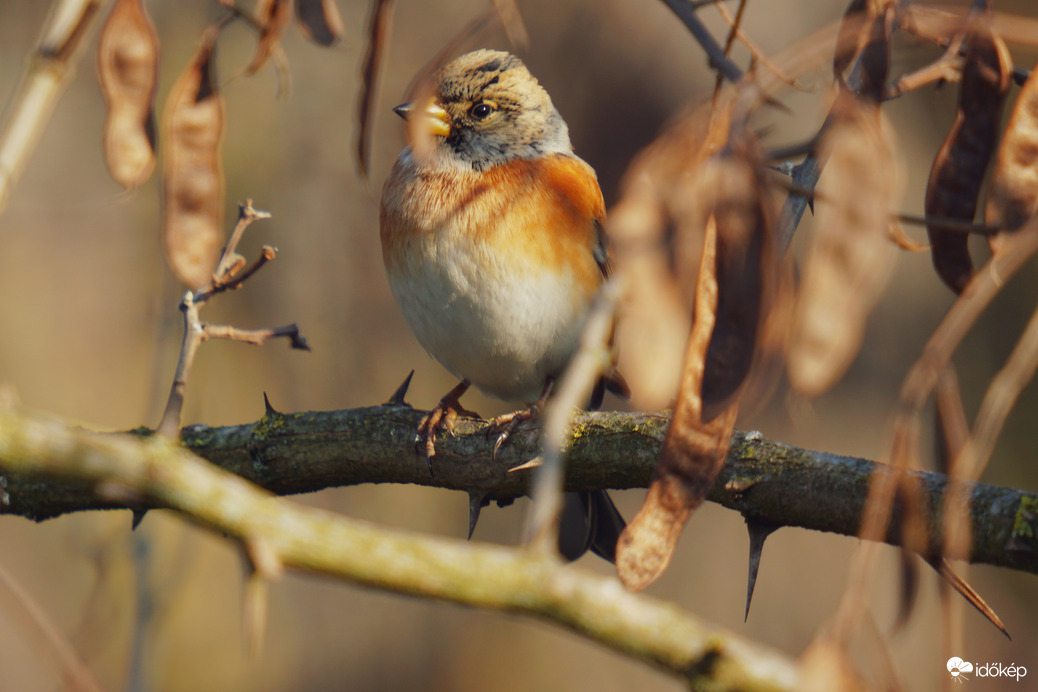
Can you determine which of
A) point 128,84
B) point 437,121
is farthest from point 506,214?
point 128,84

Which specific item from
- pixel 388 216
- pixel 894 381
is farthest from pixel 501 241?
pixel 894 381

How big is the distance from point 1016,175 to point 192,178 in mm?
1361

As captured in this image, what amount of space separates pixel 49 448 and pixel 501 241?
1990 mm

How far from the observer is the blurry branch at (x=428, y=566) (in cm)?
106

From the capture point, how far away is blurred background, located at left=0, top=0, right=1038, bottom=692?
5586 mm

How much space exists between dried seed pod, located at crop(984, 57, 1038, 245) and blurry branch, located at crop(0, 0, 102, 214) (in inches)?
55.0

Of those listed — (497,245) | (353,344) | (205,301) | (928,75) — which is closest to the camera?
(928,75)

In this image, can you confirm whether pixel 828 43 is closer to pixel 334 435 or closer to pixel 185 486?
pixel 185 486

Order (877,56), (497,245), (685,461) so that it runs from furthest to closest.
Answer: (497,245) → (877,56) → (685,461)

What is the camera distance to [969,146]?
1479 millimetres

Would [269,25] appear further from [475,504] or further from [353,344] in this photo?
[353,344]

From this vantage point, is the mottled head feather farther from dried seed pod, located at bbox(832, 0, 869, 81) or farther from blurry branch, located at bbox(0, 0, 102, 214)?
blurry branch, located at bbox(0, 0, 102, 214)

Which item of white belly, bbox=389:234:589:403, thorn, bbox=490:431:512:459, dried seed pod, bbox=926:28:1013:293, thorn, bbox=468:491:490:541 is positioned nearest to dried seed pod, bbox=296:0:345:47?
dried seed pod, bbox=926:28:1013:293

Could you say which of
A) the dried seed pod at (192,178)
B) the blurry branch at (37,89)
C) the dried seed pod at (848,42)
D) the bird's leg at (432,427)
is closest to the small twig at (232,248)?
the dried seed pod at (192,178)
